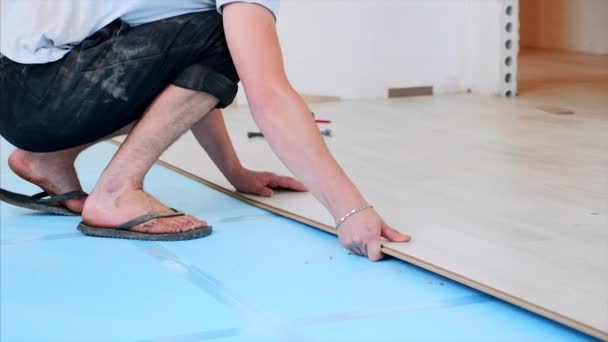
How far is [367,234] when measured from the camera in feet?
5.83

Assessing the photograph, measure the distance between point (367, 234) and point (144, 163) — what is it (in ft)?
1.93

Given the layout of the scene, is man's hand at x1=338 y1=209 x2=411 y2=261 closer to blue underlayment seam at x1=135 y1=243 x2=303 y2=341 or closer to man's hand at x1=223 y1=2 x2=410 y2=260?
man's hand at x1=223 y1=2 x2=410 y2=260

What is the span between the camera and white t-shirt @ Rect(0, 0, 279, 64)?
2.05m

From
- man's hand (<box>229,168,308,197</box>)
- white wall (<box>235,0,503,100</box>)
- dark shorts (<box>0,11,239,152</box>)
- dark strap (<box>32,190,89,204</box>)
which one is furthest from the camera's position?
white wall (<box>235,0,503,100</box>)

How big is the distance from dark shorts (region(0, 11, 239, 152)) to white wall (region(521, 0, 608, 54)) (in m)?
4.65

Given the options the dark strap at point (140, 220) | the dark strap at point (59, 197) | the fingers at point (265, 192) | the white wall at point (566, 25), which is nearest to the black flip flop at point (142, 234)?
the dark strap at point (140, 220)

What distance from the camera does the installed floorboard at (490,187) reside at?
5.21ft

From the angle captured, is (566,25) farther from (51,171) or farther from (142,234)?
(142,234)

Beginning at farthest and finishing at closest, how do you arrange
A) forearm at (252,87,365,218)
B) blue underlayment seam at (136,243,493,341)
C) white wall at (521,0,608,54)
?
white wall at (521,0,608,54)
forearm at (252,87,365,218)
blue underlayment seam at (136,243,493,341)

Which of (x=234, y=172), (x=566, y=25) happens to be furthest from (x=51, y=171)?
(x=566, y=25)

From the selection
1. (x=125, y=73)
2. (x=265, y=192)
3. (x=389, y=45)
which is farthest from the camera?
(x=389, y=45)

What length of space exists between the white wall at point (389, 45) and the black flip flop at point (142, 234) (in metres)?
2.46

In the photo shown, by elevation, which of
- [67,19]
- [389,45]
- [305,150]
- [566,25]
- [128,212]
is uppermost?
[67,19]

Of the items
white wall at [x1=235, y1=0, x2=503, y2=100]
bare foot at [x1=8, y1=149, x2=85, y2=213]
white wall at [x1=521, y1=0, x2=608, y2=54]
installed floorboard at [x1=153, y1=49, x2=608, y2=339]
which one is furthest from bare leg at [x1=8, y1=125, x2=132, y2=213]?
white wall at [x1=521, y1=0, x2=608, y2=54]
